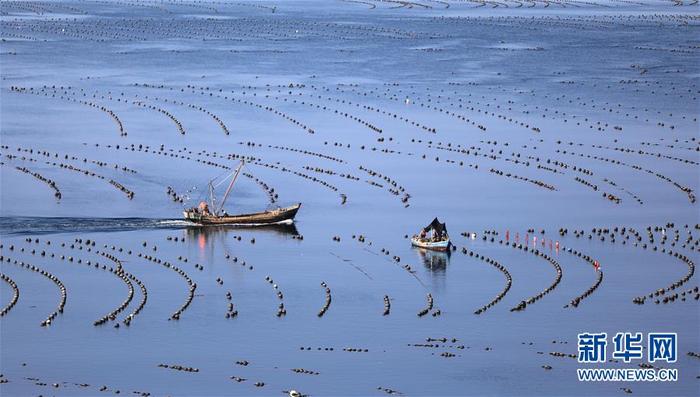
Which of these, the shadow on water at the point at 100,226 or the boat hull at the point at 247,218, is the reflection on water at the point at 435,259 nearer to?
the shadow on water at the point at 100,226

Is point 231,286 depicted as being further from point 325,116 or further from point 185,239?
point 325,116

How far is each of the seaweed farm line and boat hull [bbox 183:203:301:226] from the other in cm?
110

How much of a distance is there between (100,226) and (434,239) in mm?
18174

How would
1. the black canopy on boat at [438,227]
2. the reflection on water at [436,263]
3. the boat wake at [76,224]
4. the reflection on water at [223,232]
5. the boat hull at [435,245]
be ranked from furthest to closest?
1. the boat wake at [76,224]
2. the reflection on water at [223,232]
3. the black canopy on boat at [438,227]
4. the boat hull at [435,245]
5. the reflection on water at [436,263]

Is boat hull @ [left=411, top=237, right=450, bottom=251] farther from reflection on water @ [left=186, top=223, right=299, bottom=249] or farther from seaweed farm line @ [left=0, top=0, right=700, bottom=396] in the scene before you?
reflection on water @ [left=186, top=223, right=299, bottom=249]

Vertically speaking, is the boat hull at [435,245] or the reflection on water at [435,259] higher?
the boat hull at [435,245]

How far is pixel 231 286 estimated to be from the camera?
78.6m

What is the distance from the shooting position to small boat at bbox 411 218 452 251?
86188mm

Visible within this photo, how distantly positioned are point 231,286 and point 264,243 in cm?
1056

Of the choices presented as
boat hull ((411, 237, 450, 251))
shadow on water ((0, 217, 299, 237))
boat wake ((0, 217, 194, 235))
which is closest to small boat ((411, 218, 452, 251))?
boat hull ((411, 237, 450, 251))

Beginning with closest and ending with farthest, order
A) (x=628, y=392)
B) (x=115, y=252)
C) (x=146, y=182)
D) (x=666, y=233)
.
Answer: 1. (x=628, y=392)
2. (x=115, y=252)
3. (x=666, y=233)
4. (x=146, y=182)

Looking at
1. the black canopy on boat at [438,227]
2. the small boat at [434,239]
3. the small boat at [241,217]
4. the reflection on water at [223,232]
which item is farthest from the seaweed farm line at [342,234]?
the black canopy on boat at [438,227]

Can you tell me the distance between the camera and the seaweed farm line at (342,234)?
215 ft

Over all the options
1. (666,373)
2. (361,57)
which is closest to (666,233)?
(666,373)
